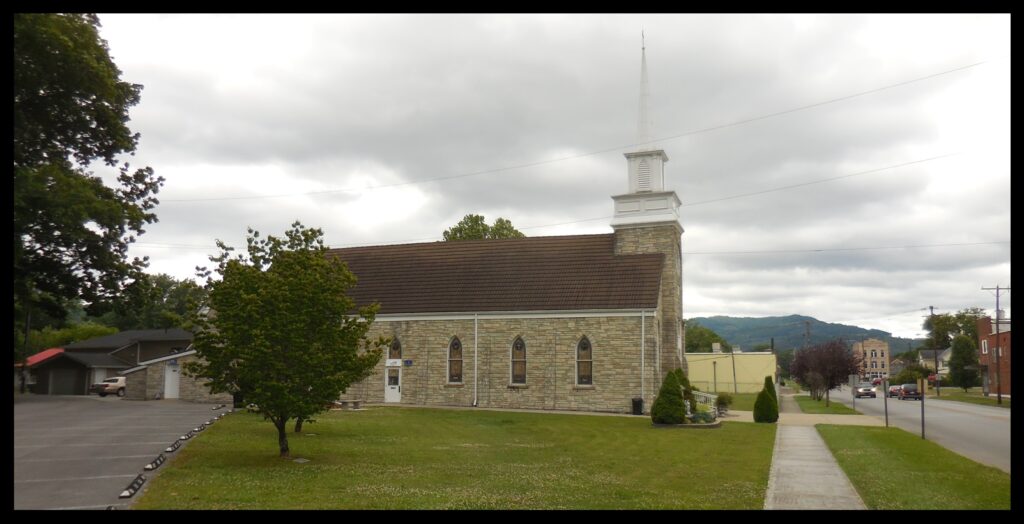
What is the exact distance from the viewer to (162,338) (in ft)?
169

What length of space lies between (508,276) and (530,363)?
513 cm

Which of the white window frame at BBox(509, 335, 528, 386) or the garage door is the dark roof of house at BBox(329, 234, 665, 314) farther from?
the garage door

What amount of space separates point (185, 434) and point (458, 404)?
59.6 ft

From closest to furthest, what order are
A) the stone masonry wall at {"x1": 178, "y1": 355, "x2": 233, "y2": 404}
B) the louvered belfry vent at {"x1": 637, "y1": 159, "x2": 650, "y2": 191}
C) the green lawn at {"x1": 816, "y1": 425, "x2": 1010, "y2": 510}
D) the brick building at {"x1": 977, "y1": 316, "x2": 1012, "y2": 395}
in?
the brick building at {"x1": 977, "y1": 316, "x2": 1012, "y2": 395} → the green lawn at {"x1": 816, "y1": 425, "x2": 1010, "y2": 510} → the stone masonry wall at {"x1": 178, "y1": 355, "x2": 233, "y2": 404} → the louvered belfry vent at {"x1": 637, "y1": 159, "x2": 650, "y2": 191}

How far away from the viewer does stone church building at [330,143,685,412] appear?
3584 cm

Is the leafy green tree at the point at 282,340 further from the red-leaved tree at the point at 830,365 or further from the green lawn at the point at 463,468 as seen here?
the red-leaved tree at the point at 830,365

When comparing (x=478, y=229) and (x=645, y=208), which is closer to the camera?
(x=645, y=208)

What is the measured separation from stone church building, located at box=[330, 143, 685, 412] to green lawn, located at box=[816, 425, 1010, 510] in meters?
12.5

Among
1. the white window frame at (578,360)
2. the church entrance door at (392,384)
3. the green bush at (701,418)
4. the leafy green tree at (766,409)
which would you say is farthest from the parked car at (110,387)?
the leafy green tree at (766,409)

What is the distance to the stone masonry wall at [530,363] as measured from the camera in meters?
35.5

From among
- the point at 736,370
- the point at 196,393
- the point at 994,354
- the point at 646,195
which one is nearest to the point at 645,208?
the point at 646,195

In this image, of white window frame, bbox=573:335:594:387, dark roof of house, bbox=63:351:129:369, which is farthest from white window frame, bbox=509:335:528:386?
dark roof of house, bbox=63:351:129:369

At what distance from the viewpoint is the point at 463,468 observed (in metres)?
16.6

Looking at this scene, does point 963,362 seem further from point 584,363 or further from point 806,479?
point 584,363
